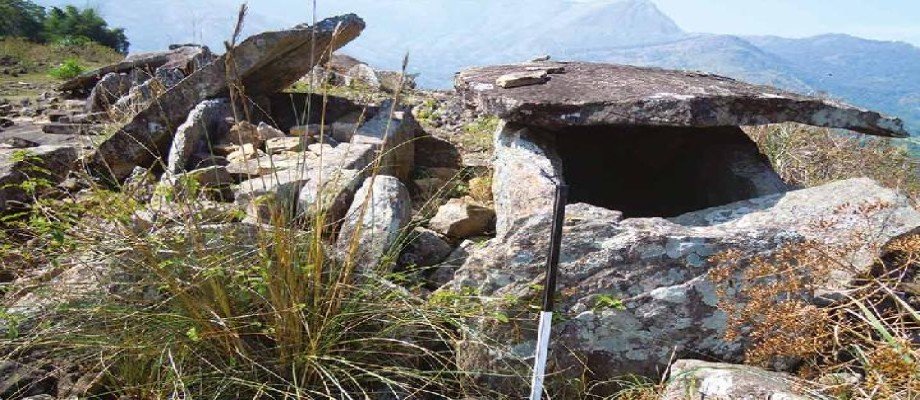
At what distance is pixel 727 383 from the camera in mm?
2516

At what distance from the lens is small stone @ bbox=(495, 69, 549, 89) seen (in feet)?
14.4

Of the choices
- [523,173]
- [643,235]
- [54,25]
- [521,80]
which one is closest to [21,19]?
[54,25]

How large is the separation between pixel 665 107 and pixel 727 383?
173 cm

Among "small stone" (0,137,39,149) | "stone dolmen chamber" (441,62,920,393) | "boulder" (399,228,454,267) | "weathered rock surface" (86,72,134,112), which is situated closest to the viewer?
"stone dolmen chamber" (441,62,920,393)

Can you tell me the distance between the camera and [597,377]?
285cm

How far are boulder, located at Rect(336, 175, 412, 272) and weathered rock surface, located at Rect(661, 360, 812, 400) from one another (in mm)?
1324

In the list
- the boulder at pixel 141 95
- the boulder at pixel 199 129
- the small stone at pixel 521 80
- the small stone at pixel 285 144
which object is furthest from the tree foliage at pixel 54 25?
the small stone at pixel 521 80

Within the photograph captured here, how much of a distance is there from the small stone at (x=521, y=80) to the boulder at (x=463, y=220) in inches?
32.8

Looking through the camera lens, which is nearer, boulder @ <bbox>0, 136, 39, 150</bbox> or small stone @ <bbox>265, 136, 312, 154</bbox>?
small stone @ <bbox>265, 136, 312, 154</bbox>

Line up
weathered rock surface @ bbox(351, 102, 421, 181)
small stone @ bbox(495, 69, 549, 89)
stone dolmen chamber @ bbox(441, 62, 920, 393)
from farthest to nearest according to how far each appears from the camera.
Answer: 1. weathered rock surface @ bbox(351, 102, 421, 181)
2. small stone @ bbox(495, 69, 549, 89)
3. stone dolmen chamber @ bbox(441, 62, 920, 393)

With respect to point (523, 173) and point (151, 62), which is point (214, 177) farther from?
point (151, 62)

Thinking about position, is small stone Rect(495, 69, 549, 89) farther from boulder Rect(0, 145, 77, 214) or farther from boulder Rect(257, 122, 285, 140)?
boulder Rect(0, 145, 77, 214)

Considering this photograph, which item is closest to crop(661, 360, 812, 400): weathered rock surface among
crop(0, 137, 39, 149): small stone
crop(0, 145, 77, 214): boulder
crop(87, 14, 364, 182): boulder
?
crop(0, 145, 77, 214): boulder

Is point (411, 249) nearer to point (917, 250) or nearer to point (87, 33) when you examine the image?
point (917, 250)
